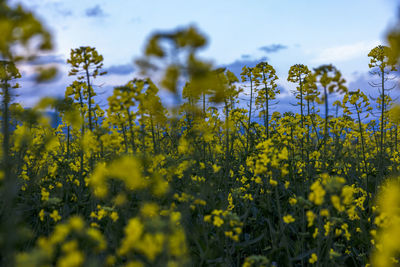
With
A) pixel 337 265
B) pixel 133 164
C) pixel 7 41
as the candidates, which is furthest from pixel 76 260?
pixel 337 265

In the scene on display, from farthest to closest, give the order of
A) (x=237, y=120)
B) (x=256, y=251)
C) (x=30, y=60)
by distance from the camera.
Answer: (x=237, y=120) → (x=256, y=251) → (x=30, y=60)

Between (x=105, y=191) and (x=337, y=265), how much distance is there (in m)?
2.87

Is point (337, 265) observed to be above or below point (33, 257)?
below

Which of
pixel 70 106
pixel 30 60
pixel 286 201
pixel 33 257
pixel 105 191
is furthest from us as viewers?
pixel 286 201

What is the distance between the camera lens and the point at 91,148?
3.69 meters

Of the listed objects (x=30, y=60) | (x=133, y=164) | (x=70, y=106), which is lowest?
(x=133, y=164)

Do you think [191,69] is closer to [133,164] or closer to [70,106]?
[133,164]

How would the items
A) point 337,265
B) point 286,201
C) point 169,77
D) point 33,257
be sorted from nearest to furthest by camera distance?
point 33,257 → point 169,77 → point 337,265 → point 286,201

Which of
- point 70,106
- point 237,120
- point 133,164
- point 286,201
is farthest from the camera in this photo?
point 237,120

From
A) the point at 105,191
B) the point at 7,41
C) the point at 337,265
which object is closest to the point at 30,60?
the point at 7,41

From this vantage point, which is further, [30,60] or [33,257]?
[30,60]

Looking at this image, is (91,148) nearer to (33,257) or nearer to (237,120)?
(33,257)

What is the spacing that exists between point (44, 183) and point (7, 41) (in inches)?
127

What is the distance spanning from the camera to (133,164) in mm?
2379
